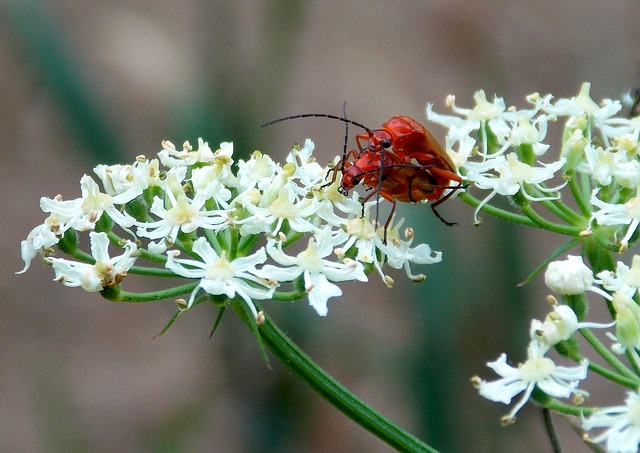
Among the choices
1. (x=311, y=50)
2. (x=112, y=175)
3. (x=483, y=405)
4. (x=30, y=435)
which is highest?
(x=112, y=175)

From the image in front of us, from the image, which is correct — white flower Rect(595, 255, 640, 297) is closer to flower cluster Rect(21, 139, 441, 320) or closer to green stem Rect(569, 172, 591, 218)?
green stem Rect(569, 172, 591, 218)

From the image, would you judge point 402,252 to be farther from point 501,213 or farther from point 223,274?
point 223,274

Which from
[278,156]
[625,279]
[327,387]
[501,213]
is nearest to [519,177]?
[501,213]

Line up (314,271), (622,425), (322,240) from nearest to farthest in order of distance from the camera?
(622,425) < (314,271) < (322,240)

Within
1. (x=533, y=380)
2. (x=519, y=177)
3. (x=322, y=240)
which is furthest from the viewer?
(x=519, y=177)

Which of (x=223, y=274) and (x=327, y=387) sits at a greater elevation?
(x=223, y=274)

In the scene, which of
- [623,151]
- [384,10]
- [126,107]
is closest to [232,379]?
[623,151]

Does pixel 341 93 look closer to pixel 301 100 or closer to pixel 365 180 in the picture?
pixel 301 100
